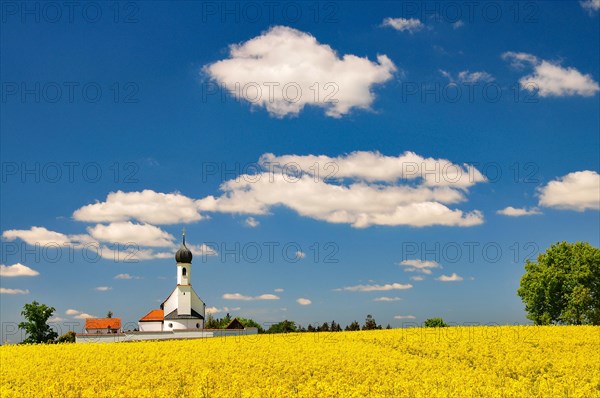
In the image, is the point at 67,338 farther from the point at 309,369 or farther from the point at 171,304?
the point at 309,369

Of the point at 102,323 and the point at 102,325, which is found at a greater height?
the point at 102,323

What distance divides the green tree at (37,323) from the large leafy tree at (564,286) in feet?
207

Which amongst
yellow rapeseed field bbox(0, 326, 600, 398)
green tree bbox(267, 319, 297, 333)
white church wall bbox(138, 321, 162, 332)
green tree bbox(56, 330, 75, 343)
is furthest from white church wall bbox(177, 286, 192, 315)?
yellow rapeseed field bbox(0, 326, 600, 398)

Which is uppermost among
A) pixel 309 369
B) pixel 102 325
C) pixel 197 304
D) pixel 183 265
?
pixel 183 265

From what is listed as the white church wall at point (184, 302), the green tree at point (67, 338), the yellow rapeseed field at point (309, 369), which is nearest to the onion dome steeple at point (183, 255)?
the white church wall at point (184, 302)

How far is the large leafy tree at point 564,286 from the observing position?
56.1 metres

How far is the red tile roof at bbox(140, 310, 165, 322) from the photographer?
95500 mm

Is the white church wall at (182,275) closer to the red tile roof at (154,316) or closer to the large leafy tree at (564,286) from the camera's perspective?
Result: the red tile roof at (154,316)

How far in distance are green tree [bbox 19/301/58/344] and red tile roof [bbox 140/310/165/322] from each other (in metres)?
19.5

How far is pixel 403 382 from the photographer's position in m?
20.8

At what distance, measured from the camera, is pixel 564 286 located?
5762 cm

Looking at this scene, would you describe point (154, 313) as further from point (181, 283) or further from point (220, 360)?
point (220, 360)

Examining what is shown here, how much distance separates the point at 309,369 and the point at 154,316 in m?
79.5

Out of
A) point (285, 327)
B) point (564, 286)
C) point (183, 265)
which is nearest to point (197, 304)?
point (183, 265)
